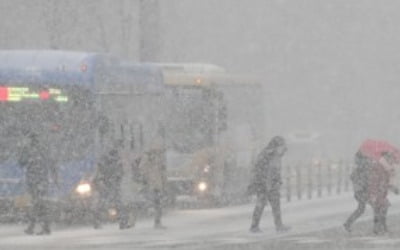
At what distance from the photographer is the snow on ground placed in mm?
18156

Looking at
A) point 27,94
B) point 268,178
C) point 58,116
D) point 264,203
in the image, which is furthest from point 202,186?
point 268,178

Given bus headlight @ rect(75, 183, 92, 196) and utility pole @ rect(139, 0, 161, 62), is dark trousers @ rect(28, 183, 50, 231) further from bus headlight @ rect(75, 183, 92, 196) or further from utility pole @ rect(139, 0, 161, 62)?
utility pole @ rect(139, 0, 161, 62)

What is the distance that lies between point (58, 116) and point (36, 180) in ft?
5.80

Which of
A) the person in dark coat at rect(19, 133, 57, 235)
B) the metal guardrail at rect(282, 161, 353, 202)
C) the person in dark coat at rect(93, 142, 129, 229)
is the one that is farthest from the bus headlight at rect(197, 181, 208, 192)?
the person in dark coat at rect(19, 133, 57, 235)

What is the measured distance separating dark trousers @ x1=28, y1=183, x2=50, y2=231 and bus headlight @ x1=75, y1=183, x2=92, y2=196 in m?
1.01

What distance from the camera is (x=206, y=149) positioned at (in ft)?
88.3

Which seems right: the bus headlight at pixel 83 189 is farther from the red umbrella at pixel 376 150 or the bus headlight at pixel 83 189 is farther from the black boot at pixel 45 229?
the red umbrella at pixel 376 150

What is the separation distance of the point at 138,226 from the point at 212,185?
5.14m

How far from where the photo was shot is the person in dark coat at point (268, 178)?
778 inches

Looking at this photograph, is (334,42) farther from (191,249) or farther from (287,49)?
(191,249)

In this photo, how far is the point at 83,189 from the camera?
21.0 metres

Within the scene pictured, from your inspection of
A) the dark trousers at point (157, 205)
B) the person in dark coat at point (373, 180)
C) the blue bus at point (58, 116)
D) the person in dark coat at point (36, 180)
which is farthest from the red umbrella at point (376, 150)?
the person in dark coat at point (36, 180)

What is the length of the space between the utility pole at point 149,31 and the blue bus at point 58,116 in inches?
447

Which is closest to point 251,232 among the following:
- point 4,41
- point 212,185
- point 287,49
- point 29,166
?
point 29,166
